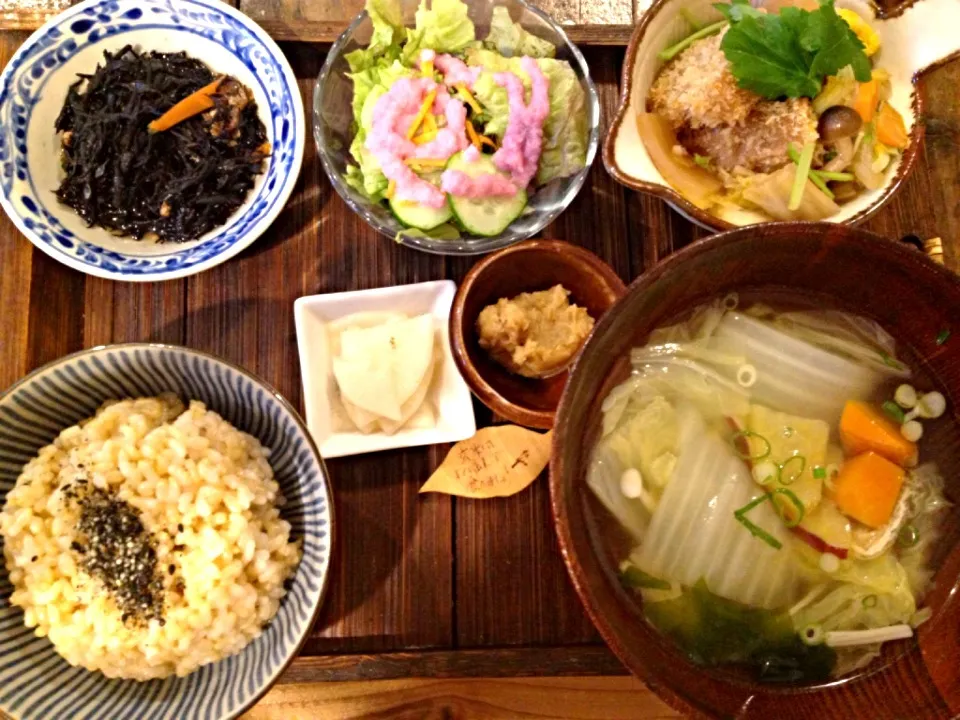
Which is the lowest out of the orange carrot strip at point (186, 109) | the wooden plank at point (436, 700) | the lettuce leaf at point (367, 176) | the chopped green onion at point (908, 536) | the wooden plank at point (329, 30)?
the wooden plank at point (436, 700)

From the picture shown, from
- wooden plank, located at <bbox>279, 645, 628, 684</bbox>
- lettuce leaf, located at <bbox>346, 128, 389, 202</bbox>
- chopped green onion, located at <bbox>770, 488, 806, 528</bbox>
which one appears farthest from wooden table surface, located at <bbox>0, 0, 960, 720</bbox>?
chopped green onion, located at <bbox>770, 488, 806, 528</bbox>

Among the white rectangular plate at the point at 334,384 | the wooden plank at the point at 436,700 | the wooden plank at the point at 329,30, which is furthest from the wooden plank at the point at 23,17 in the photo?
the wooden plank at the point at 436,700

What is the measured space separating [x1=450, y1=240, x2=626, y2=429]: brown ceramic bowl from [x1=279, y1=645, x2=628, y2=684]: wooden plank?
551mm

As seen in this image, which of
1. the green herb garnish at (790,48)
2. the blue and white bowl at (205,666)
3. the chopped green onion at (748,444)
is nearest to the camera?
the blue and white bowl at (205,666)

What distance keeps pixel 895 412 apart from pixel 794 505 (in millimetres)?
308

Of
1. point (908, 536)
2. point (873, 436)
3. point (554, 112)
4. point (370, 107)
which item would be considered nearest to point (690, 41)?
point (554, 112)

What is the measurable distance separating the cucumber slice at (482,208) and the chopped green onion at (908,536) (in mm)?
1139

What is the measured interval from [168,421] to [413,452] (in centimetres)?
58

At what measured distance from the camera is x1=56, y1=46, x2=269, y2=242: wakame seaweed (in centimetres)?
187

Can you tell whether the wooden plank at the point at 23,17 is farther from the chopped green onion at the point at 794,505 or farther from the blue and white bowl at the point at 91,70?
the chopped green onion at the point at 794,505

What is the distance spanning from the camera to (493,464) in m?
1.82

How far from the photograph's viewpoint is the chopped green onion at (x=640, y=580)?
1471mm

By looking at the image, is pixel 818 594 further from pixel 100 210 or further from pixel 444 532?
pixel 100 210

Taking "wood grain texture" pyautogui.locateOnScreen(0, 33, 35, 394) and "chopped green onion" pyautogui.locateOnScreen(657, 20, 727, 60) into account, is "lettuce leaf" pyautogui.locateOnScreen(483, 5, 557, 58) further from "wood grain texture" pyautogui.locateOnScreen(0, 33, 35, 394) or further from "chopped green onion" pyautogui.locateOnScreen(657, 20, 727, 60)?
"wood grain texture" pyautogui.locateOnScreen(0, 33, 35, 394)
